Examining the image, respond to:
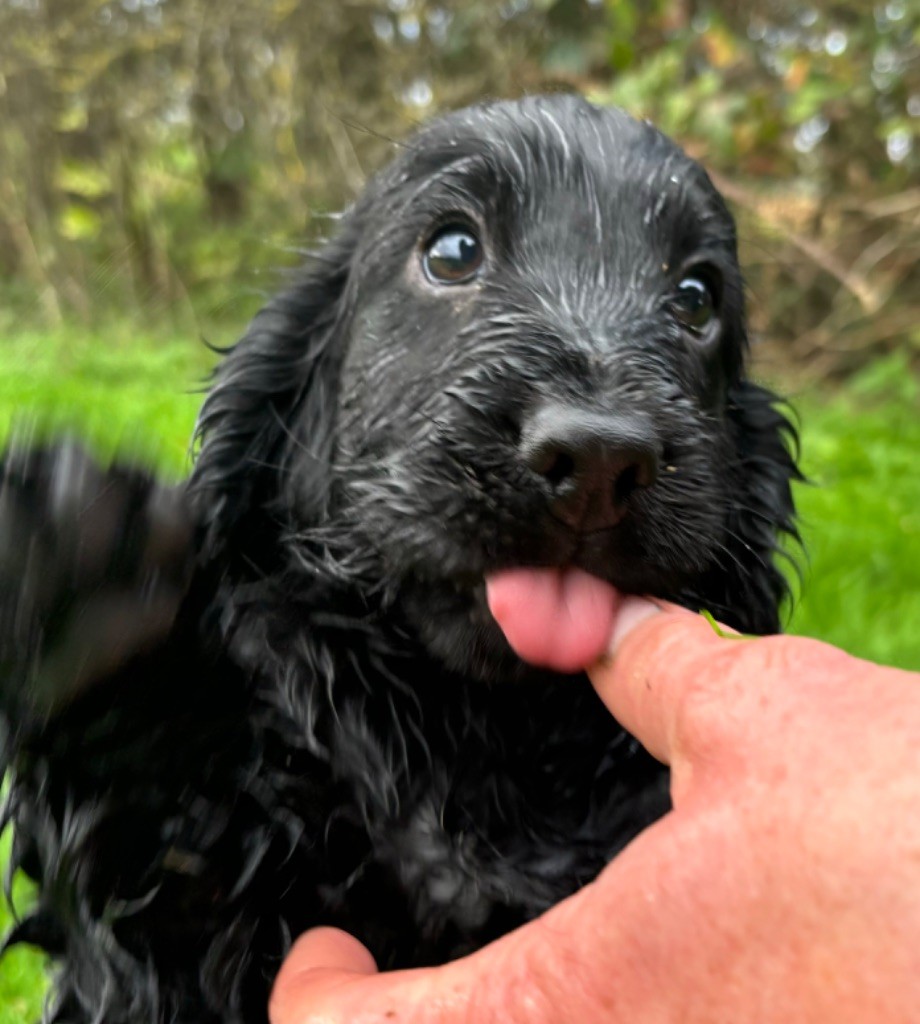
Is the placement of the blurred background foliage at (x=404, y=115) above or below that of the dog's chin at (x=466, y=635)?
above

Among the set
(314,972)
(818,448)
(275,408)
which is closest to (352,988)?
(314,972)

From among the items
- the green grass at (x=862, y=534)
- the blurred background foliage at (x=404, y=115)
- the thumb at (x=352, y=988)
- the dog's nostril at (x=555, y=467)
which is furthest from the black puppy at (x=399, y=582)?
the blurred background foliage at (x=404, y=115)

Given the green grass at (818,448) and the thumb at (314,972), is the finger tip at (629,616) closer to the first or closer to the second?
the thumb at (314,972)

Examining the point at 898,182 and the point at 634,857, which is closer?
the point at 634,857

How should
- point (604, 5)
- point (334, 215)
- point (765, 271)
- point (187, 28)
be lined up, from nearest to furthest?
point (334, 215) → point (604, 5) → point (187, 28) → point (765, 271)

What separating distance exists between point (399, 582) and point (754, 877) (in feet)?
3.03

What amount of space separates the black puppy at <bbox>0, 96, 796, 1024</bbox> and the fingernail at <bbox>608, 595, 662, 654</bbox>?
5 centimetres

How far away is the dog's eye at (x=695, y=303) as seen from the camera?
2154 millimetres

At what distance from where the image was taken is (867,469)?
5766mm

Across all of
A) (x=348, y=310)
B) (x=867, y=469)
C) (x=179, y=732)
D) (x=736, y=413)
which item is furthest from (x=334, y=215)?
(x=867, y=469)

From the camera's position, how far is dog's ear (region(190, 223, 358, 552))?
216cm

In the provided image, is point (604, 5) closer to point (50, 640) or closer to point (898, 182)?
point (898, 182)

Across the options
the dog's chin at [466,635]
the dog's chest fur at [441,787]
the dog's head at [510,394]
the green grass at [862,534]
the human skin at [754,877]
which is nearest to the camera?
the human skin at [754,877]

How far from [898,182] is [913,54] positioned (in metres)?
2.08
